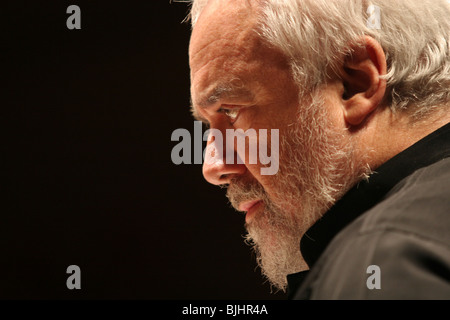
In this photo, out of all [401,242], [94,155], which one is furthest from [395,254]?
[94,155]

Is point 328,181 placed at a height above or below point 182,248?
below

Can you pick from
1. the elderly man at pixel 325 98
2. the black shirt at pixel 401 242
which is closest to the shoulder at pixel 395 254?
the black shirt at pixel 401 242

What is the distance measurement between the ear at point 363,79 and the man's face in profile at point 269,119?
0.04m

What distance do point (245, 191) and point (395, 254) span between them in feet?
1.95

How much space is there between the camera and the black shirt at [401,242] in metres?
0.60

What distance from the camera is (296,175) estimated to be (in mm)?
1073

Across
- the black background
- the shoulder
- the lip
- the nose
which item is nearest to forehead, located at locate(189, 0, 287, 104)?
the nose

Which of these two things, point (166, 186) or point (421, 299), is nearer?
point (421, 299)

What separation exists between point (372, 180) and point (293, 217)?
25 centimetres

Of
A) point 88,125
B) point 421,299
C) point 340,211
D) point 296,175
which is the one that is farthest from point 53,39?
point 421,299

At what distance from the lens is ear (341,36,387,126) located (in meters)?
1.01

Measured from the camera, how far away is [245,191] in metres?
1.19

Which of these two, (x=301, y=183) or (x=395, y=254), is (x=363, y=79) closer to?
(x=301, y=183)
